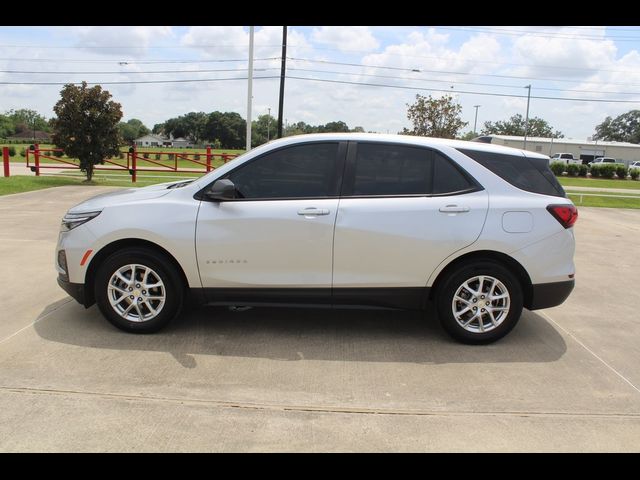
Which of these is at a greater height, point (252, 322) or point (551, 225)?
point (551, 225)

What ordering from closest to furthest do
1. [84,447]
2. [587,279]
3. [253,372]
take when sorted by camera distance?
[84,447]
[253,372]
[587,279]

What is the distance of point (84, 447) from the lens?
2.85 metres

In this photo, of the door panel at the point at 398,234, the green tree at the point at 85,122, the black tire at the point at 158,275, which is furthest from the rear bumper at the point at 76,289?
the green tree at the point at 85,122

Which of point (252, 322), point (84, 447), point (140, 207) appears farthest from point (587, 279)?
point (84, 447)

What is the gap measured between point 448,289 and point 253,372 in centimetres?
176

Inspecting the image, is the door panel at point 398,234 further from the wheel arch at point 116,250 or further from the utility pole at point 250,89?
the utility pole at point 250,89

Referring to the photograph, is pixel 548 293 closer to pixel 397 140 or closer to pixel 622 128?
pixel 397 140

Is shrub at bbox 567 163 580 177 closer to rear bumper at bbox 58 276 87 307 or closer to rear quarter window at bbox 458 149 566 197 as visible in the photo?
rear quarter window at bbox 458 149 566 197

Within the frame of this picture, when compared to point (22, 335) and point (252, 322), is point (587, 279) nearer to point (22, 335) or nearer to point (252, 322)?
point (252, 322)

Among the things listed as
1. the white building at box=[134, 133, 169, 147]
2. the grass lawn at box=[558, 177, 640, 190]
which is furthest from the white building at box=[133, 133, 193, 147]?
the grass lawn at box=[558, 177, 640, 190]

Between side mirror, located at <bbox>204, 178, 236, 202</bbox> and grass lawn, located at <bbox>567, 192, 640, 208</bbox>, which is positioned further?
grass lawn, located at <bbox>567, 192, 640, 208</bbox>

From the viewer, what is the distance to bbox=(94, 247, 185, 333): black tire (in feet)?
14.3

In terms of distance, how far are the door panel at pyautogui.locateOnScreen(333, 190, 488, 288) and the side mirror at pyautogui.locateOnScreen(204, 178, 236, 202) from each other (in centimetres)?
91

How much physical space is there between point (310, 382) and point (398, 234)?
140 centimetres
